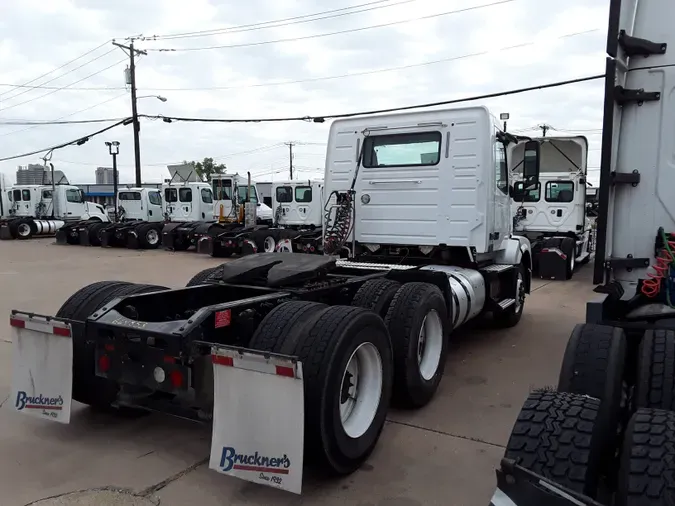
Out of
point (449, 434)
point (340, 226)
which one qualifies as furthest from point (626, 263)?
point (340, 226)

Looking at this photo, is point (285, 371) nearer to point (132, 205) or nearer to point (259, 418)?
point (259, 418)

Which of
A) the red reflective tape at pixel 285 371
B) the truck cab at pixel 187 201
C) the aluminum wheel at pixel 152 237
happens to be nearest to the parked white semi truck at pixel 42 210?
the truck cab at pixel 187 201

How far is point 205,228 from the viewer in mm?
19703

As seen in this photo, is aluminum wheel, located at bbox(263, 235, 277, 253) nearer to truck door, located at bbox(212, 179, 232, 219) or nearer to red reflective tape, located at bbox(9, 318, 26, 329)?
truck door, located at bbox(212, 179, 232, 219)

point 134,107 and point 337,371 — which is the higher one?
point 134,107

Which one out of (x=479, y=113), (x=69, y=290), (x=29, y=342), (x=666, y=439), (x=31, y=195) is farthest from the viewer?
(x=31, y=195)

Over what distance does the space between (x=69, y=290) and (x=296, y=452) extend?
371 inches

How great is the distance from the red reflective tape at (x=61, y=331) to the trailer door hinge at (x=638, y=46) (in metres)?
3.96

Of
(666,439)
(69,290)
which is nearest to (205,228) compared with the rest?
(69,290)

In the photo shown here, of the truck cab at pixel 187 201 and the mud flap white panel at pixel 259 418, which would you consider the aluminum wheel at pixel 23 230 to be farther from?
the mud flap white panel at pixel 259 418

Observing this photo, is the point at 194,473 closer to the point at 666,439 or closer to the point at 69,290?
the point at 666,439

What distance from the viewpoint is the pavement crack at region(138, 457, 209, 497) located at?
329cm

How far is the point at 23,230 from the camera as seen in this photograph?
27750 millimetres

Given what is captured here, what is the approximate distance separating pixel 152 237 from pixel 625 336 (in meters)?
21.0
